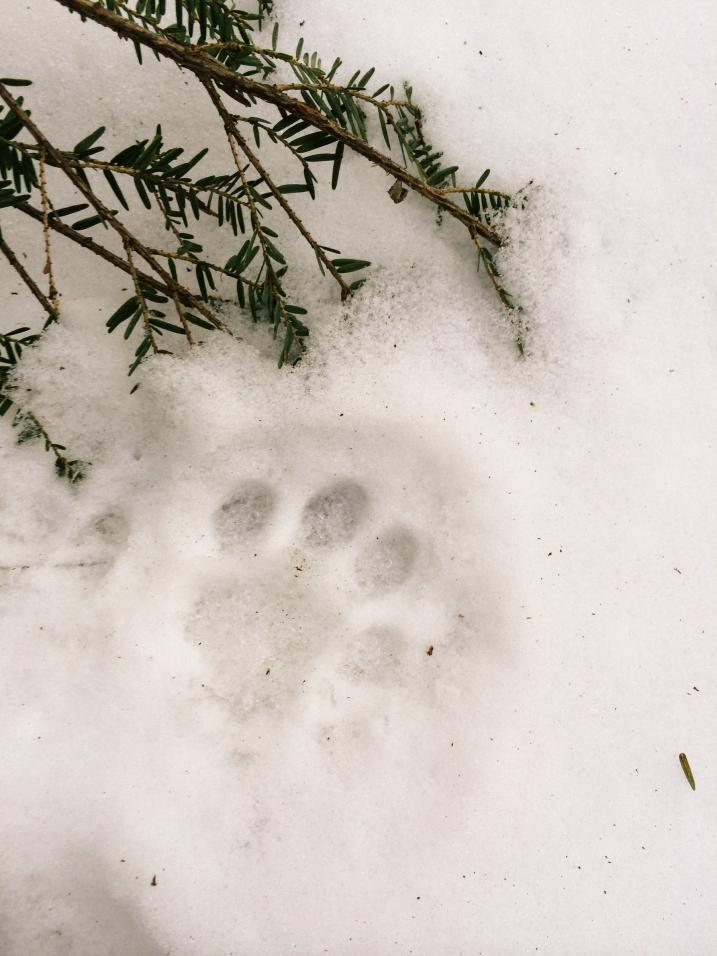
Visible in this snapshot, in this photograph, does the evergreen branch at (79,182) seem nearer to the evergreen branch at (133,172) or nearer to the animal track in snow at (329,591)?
the evergreen branch at (133,172)

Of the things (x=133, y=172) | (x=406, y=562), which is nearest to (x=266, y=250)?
(x=133, y=172)

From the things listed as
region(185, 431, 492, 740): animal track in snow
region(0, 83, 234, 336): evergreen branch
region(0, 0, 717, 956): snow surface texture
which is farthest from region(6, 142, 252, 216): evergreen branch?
region(185, 431, 492, 740): animal track in snow

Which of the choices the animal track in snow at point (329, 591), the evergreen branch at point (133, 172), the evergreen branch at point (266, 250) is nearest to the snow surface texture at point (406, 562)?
the animal track in snow at point (329, 591)

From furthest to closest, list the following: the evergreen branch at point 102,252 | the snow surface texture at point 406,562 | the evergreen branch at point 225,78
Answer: the snow surface texture at point 406,562 < the evergreen branch at point 102,252 < the evergreen branch at point 225,78

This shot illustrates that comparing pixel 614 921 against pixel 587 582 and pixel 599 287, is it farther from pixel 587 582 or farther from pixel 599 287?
pixel 599 287

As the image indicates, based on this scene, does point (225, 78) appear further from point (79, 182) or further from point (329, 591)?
point (329, 591)

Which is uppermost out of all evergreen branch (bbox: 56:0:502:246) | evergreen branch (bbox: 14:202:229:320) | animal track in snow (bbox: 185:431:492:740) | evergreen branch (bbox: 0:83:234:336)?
evergreen branch (bbox: 56:0:502:246)

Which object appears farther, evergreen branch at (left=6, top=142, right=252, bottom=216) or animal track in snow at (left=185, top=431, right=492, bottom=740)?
animal track in snow at (left=185, top=431, right=492, bottom=740)

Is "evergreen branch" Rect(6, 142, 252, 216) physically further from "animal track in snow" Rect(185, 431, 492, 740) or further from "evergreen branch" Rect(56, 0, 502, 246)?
"animal track in snow" Rect(185, 431, 492, 740)

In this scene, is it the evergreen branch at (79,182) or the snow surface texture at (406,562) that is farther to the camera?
the snow surface texture at (406,562)
